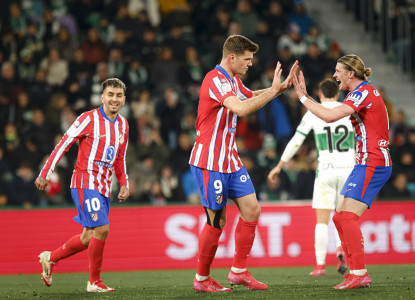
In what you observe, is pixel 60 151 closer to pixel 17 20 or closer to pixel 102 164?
pixel 102 164

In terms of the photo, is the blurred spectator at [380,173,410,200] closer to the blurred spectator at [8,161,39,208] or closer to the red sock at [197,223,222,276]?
the blurred spectator at [8,161,39,208]

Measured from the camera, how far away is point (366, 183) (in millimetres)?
7305

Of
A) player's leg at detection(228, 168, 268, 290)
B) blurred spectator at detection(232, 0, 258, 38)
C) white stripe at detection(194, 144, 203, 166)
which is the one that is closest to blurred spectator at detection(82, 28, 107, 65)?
blurred spectator at detection(232, 0, 258, 38)

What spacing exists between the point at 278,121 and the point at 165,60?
110 inches

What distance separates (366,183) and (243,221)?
1.28 metres

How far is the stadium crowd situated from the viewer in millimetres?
13812

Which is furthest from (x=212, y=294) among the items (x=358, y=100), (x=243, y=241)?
(x=358, y=100)

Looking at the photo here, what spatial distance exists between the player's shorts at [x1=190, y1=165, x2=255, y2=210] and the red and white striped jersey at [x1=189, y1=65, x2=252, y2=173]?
0.06 metres

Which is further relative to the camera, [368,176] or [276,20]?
[276,20]

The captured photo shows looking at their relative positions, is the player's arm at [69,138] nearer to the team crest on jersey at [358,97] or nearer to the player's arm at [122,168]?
the player's arm at [122,168]

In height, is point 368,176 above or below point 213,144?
below

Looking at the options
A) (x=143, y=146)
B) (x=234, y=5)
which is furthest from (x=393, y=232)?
(x=234, y=5)

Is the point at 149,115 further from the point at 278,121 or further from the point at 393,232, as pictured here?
the point at 393,232

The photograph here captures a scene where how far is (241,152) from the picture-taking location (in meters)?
14.4
